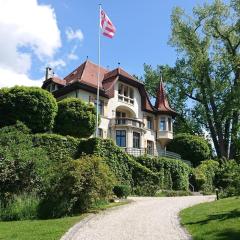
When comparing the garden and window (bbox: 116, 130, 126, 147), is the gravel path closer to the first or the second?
the garden

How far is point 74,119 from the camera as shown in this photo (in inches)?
1411

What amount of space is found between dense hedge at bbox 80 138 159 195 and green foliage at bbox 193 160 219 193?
24.6 feet

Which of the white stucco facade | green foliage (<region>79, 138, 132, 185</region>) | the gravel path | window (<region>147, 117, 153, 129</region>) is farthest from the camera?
window (<region>147, 117, 153, 129</region>)

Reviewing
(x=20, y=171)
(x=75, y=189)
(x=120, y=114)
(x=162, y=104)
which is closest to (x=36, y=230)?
(x=75, y=189)

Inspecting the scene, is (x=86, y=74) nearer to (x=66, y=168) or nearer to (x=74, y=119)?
(x=74, y=119)

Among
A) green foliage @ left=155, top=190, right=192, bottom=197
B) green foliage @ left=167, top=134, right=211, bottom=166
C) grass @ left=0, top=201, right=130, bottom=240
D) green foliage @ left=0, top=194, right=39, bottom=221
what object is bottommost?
grass @ left=0, top=201, right=130, bottom=240

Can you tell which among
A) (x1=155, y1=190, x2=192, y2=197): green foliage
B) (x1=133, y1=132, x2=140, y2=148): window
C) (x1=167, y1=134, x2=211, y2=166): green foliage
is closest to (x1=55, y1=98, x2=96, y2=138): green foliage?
(x1=155, y1=190, x2=192, y2=197): green foliage

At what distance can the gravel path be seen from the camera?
47.0ft

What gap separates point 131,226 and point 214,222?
117 inches

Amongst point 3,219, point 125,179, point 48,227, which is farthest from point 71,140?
point 48,227

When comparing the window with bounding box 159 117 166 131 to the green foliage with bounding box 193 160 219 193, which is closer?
the green foliage with bounding box 193 160 219 193

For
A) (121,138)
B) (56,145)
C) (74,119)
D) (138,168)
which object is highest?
(121,138)

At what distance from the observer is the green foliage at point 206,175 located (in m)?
40.9

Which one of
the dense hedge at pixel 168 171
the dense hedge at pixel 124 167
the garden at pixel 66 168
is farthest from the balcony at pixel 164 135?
the dense hedge at pixel 124 167
